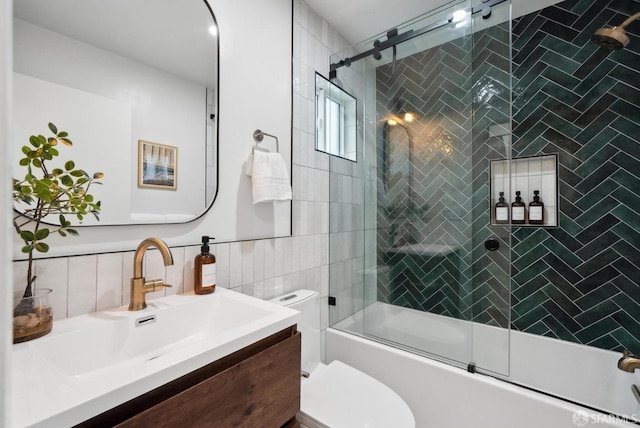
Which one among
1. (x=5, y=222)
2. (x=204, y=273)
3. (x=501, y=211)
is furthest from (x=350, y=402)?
(x=5, y=222)

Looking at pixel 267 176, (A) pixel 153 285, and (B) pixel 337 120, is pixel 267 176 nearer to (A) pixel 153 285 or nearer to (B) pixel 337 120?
(A) pixel 153 285

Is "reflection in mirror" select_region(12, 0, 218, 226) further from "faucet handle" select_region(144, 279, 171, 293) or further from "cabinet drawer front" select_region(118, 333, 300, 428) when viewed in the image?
"cabinet drawer front" select_region(118, 333, 300, 428)

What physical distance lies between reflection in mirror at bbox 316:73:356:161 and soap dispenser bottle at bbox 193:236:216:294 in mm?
1098

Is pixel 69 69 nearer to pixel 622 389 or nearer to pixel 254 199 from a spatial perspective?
pixel 254 199

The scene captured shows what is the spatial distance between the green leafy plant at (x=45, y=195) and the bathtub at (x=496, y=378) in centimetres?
153

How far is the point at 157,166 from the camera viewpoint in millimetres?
1027

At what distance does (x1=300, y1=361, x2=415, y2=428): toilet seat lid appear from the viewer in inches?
43.7

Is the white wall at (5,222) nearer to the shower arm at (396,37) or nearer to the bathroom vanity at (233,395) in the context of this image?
the bathroom vanity at (233,395)

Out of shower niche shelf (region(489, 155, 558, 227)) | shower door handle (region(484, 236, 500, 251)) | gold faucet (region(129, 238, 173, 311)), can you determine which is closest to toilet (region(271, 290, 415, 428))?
gold faucet (region(129, 238, 173, 311))

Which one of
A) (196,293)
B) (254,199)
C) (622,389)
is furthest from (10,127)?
(622,389)

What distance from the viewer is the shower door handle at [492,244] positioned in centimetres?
142

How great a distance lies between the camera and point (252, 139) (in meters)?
1.37

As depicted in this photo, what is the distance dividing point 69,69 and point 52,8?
0.17 metres

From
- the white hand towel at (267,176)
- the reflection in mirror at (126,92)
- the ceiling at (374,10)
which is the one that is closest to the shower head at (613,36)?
the ceiling at (374,10)
